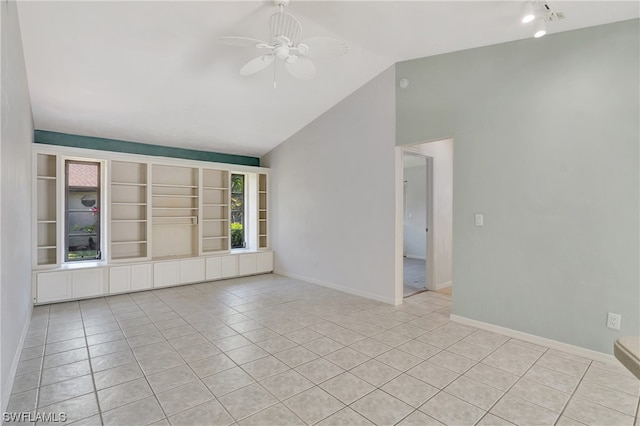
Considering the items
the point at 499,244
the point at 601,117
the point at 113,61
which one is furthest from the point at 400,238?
the point at 113,61

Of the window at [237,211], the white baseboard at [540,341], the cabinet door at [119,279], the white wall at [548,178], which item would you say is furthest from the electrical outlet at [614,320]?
the cabinet door at [119,279]

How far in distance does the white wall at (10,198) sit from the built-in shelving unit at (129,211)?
2189 millimetres

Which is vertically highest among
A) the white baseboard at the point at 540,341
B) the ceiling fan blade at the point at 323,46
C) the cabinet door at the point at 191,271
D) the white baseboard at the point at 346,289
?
the ceiling fan blade at the point at 323,46

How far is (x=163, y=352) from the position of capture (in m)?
2.97

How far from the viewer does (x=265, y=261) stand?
6516mm

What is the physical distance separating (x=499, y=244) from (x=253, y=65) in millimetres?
3064

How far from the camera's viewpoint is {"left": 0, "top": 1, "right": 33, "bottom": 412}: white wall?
2.11 meters

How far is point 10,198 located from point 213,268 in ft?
11.9

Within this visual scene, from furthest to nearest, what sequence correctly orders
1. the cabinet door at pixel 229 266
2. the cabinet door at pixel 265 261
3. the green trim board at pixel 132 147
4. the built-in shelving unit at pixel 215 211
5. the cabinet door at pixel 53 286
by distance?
the cabinet door at pixel 265 261 < the built-in shelving unit at pixel 215 211 < the cabinet door at pixel 229 266 < the green trim board at pixel 132 147 < the cabinet door at pixel 53 286

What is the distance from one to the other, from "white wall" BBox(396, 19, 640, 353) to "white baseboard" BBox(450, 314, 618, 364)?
0.05 m

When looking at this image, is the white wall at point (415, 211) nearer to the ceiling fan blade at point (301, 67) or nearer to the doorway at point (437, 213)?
the doorway at point (437, 213)

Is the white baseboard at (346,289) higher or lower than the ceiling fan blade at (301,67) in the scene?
lower

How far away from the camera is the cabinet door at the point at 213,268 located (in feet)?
19.0

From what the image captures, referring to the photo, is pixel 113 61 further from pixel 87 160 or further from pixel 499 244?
pixel 499 244
